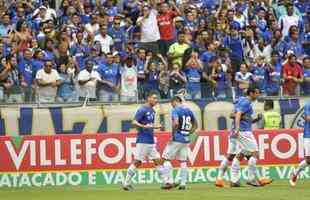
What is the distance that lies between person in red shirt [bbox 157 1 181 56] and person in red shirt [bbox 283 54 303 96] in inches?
149

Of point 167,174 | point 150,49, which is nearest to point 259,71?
point 150,49

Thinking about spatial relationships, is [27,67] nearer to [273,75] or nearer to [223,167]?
[273,75]

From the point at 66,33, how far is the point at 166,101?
12.7ft

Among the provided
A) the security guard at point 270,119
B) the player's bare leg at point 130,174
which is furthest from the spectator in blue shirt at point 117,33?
the player's bare leg at point 130,174

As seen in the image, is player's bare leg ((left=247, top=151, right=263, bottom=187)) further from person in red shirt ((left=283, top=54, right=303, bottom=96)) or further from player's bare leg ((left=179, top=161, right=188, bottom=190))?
person in red shirt ((left=283, top=54, right=303, bottom=96))

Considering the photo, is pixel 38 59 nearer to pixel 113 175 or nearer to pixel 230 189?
pixel 113 175

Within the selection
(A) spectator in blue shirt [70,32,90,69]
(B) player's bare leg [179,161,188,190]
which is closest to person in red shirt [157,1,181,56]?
(A) spectator in blue shirt [70,32,90,69]

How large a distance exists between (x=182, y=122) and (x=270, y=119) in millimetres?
4303

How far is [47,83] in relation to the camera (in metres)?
25.0

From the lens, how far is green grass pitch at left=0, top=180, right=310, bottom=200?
62.5ft

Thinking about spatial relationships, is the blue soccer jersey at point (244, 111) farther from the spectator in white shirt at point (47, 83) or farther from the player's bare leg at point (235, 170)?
the spectator in white shirt at point (47, 83)

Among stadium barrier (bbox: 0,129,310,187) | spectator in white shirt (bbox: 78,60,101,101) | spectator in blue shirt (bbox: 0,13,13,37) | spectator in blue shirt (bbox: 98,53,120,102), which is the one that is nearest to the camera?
stadium barrier (bbox: 0,129,310,187)

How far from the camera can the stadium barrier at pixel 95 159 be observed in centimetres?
2427

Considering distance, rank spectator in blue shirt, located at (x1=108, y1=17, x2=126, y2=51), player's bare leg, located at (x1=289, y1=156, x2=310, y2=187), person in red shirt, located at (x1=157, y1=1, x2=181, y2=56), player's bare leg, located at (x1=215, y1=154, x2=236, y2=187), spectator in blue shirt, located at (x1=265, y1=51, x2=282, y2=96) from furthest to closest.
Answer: person in red shirt, located at (x1=157, y1=1, x2=181, y2=56) → spectator in blue shirt, located at (x1=108, y1=17, x2=126, y2=51) → spectator in blue shirt, located at (x1=265, y1=51, x2=282, y2=96) → player's bare leg, located at (x1=215, y1=154, x2=236, y2=187) → player's bare leg, located at (x1=289, y1=156, x2=310, y2=187)
